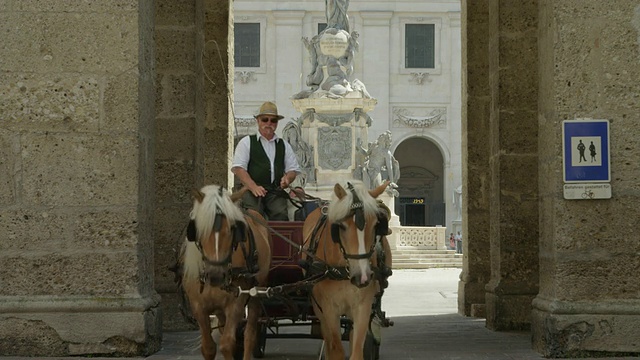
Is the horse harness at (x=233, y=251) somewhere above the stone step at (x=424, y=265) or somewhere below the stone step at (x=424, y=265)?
above

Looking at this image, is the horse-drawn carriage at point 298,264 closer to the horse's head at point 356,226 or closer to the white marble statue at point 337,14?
the horse's head at point 356,226

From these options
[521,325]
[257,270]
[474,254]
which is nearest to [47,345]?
[257,270]

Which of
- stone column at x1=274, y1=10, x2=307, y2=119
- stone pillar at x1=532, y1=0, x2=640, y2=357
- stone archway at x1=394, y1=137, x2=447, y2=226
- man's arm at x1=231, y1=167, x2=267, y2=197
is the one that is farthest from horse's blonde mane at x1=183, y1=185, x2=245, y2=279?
stone archway at x1=394, y1=137, x2=447, y2=226

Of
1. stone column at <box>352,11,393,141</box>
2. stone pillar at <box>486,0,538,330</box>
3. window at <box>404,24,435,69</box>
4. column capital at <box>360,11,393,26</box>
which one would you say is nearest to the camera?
stone pillar at <box>486,0,538,330</box>

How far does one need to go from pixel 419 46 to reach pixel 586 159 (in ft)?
142

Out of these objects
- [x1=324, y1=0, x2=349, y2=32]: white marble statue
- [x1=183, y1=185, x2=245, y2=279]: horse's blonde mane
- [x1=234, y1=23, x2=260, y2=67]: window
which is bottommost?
[x1=183, y1=185, x2=245, y2=279]: horse's blonde mane

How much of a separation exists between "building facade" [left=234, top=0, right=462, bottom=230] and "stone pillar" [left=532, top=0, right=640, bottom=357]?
41.1m

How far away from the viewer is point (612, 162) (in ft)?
32.7

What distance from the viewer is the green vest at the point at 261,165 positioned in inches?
397

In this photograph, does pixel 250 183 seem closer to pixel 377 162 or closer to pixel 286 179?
pixel 286 179

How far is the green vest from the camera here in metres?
10.1

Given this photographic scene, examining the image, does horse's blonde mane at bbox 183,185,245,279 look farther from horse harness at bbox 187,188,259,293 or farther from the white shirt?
the white shirt

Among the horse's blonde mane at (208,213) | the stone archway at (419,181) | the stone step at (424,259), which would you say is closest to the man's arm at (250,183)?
the horse's blonde mane at (208,213)

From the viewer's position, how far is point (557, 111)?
997 cm
